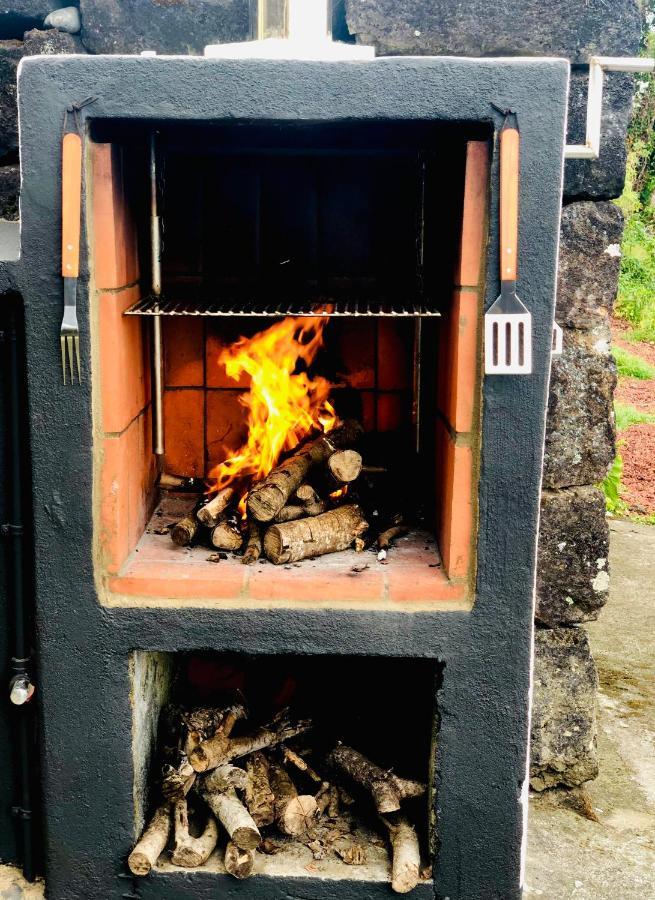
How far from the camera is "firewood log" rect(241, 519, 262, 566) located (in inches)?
114

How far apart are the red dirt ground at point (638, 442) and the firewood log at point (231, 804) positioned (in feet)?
15.8

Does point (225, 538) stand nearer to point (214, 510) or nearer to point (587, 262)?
point (214, 510)

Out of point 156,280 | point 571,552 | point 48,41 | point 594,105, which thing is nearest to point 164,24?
point 48,41

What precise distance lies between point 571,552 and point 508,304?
1360 millimetres

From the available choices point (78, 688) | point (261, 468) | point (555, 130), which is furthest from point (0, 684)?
point (555, 130)

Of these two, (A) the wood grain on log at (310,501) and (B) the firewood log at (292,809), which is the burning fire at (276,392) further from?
(B) the firewood log at (292,809)

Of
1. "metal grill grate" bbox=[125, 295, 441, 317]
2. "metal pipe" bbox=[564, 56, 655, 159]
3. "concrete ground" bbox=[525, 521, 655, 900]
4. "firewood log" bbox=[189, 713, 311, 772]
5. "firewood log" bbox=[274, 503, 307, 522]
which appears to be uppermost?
"metal pipe" bbox=[564, 56, 655, 159]

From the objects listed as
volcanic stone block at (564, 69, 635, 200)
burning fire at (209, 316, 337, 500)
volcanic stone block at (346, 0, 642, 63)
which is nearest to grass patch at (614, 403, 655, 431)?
volcanic stone block at (564, 69, 635, 200)

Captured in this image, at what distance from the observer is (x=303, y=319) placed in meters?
3.35

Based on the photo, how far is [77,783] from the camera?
A: 9.21 ft

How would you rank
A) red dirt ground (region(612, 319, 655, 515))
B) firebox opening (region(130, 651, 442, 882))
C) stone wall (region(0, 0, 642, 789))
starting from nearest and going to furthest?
firebox opening (region(130, 651, 442, 882)), stone wall (region(0, 0, 642, 789)), red dirt ground (region(612, 319, 655, 515))

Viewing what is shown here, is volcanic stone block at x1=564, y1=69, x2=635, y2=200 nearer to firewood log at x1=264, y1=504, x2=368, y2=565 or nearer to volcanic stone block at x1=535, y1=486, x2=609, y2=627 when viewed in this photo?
volcanic stone block at x1=535, y1=486, x2=609, y2=627

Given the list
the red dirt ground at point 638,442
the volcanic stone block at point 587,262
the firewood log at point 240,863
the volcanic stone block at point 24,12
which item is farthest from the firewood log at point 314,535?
the red dirt ground at point 638,442

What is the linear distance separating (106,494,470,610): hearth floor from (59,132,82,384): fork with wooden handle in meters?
0.70
